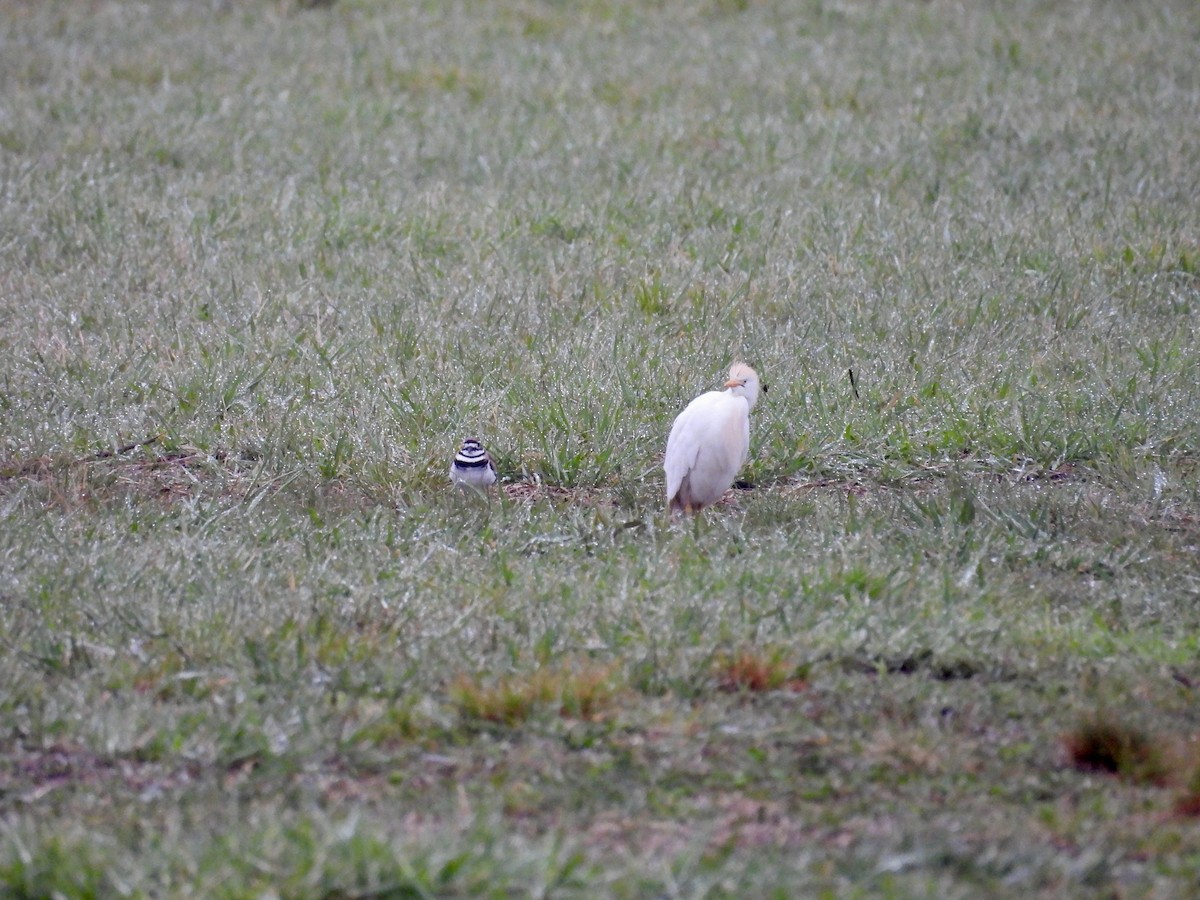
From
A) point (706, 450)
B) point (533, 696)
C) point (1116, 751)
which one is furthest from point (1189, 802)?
point (706, 450)

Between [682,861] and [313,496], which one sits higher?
[682,861]

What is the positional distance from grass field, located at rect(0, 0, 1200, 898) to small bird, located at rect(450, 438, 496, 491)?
10cm

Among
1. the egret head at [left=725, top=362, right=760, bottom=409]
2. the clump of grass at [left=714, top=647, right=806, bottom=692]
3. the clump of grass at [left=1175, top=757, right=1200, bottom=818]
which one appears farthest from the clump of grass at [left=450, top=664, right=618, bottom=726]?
the egret head at [left=725, top=362, right=760, bottom=409]

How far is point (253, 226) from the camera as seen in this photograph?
8.95m

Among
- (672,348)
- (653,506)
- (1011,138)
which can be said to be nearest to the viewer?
(653,506)

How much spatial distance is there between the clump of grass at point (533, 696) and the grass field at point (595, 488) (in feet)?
0.05

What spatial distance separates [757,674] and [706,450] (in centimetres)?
135

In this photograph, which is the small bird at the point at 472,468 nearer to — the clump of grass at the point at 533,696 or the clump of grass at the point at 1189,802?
the clump of grass at the point at 533,696

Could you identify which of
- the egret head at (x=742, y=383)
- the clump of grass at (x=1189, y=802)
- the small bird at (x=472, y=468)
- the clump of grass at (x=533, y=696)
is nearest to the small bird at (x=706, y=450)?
the egret head at (x=742, y=383)

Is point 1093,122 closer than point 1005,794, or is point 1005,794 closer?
point 1005,794

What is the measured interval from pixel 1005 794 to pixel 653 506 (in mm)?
2281

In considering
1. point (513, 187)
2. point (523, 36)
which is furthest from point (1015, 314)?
point (523, 36)

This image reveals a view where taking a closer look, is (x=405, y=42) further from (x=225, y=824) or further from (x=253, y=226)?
(x=225, y=824)

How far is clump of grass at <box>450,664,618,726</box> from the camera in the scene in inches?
143
